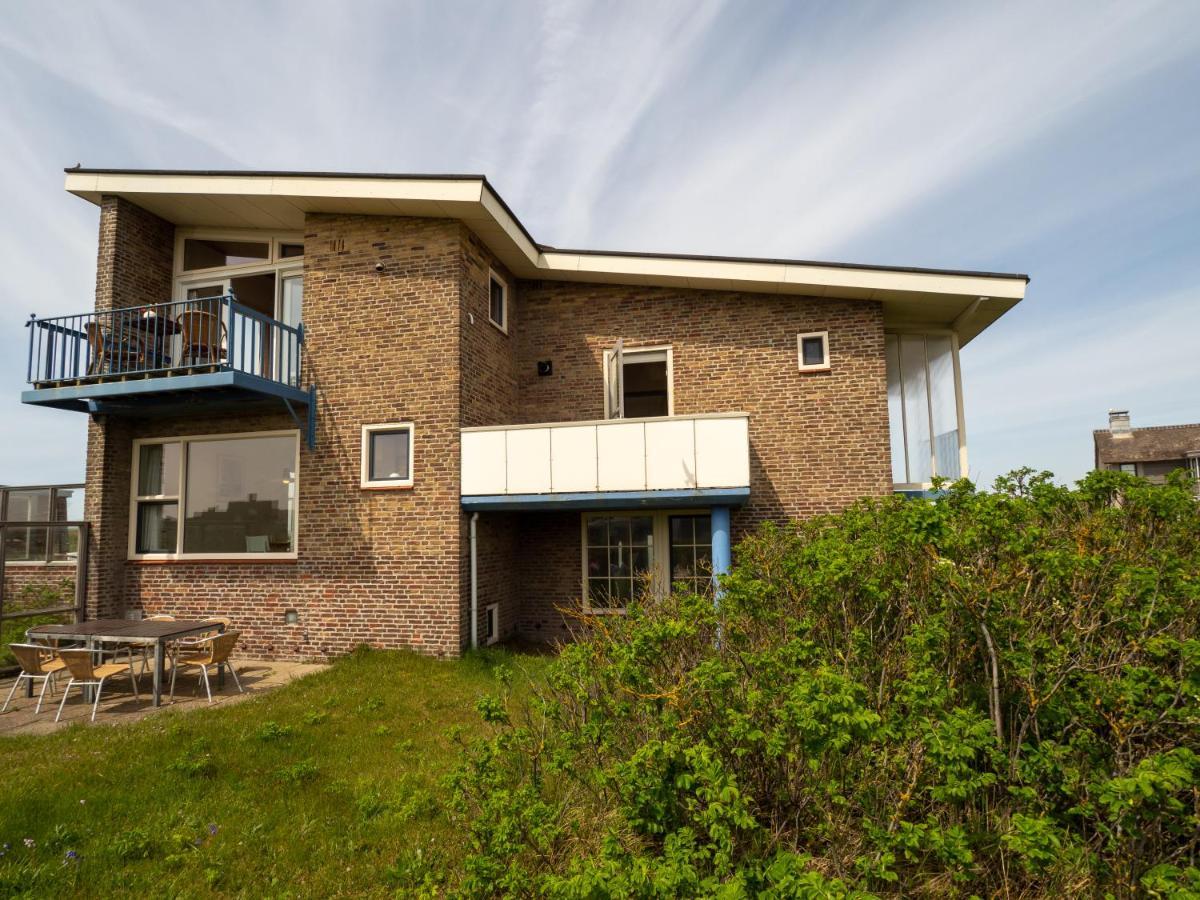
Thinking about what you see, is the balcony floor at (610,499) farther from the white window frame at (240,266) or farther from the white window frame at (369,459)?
the white window frame at (240,266)

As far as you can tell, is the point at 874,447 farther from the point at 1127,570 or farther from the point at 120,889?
the point at 120,889

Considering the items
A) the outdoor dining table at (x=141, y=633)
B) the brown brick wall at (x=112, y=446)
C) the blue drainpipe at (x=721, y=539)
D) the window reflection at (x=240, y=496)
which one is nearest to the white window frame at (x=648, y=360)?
the blue drainpipe at (x=721, y=539)

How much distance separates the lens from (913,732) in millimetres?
2967

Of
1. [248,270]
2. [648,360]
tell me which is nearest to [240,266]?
[248,270]

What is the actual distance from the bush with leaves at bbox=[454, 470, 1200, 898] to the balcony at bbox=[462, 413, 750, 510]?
4.54 m

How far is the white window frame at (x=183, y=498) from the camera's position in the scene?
9.98m

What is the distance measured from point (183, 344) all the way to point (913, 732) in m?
10.6

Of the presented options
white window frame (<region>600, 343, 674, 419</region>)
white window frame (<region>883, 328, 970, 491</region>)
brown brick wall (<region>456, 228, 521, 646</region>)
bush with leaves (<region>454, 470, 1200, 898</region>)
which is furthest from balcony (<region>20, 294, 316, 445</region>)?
white window frame (<region>883, 328, 970, 491</region>)

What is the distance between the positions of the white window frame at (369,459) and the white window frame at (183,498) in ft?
3.73

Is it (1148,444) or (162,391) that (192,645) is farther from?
(1148,444)

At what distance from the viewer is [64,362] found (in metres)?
9.64

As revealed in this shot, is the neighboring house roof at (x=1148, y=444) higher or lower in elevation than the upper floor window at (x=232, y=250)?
lower

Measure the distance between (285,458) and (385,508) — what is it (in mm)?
1997

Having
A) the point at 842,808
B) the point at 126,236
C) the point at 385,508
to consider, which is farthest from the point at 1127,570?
the point at 126,236
